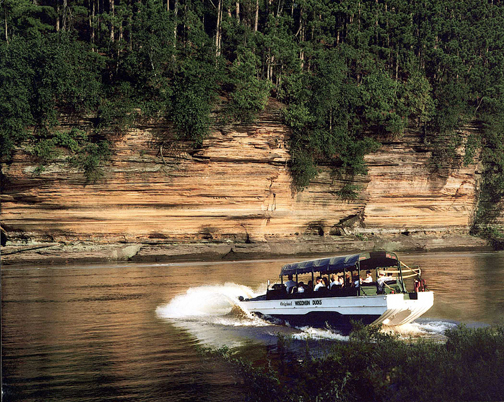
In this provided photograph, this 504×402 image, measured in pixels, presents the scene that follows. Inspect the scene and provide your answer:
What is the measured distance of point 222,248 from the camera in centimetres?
3809

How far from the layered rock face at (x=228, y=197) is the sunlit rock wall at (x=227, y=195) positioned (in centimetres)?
8

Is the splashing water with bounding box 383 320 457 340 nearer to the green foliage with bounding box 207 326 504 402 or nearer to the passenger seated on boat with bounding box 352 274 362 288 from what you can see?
the passenger seated on boat with bounding box 352 274 362 288

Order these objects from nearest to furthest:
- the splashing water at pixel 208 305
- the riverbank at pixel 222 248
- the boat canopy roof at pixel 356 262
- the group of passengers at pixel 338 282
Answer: the boat canopy roof at pixel 356 262, the group of passengers at pixel 338 282, the splashing water at pixel 208 305, the riverbank at pixel 222 248

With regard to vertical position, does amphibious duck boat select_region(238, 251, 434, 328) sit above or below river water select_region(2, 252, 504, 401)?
above

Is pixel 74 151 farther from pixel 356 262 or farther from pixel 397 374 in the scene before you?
pixel 397 374

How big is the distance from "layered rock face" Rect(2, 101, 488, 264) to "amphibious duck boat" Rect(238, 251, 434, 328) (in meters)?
21.7

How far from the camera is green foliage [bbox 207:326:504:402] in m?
7.45

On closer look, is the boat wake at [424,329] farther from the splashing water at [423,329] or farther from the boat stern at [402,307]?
the boat stern at [402,307]

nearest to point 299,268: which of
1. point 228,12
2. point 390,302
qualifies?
point 390,302

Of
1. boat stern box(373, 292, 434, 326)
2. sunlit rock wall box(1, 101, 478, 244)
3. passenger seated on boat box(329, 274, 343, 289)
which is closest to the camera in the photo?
boat stern box(373, 292, 434, 326)

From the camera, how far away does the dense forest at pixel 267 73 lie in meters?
37.1

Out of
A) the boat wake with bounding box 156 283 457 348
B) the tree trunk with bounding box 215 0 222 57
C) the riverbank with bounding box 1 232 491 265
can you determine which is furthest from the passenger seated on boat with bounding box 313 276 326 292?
the tree trunk with bounding box 215 0 222 57

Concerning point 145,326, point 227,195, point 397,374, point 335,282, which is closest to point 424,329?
point 335,282

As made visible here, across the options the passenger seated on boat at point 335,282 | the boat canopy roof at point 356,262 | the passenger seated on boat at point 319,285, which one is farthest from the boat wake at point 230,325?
the boat canopy roof at point 356,262
